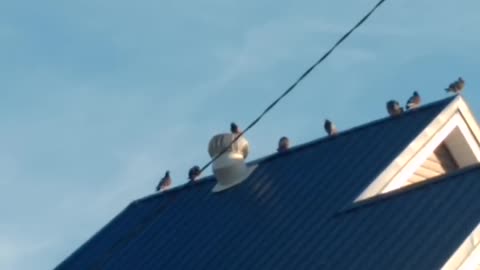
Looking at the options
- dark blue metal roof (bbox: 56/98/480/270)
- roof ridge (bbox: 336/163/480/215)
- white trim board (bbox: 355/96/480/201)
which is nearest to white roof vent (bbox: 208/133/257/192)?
dark blue metal roof (bbox: 56/98/480/270)

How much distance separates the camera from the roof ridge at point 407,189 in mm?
18734

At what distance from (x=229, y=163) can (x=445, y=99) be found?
3.20m

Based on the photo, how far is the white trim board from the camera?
20.2 meters

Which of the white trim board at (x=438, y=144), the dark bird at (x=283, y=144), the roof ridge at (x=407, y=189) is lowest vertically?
the roof ridge at (x=407, y=189)

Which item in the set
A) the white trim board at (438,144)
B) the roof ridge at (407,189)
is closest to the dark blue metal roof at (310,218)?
the roof ridge at (407,189)

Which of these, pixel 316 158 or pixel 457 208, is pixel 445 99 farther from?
pixel 457 208

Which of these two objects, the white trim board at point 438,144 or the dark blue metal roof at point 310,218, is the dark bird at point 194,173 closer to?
the dark blue metal roof at point 310,218

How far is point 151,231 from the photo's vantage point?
895 inches

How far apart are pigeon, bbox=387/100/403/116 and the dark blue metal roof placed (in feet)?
0.72

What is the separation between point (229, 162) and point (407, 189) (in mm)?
4300

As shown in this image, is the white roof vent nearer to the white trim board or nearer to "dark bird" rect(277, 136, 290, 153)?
"dark bird" rect(277, 136, 290, 153)

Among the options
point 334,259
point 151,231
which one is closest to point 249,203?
point 151,231

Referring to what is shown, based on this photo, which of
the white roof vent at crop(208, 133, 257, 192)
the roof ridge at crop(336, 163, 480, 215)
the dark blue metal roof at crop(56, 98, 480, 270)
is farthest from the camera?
the white roof vent at crop(208, 133, 257, 192)

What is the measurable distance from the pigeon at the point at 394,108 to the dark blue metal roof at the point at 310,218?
22 centimetres
